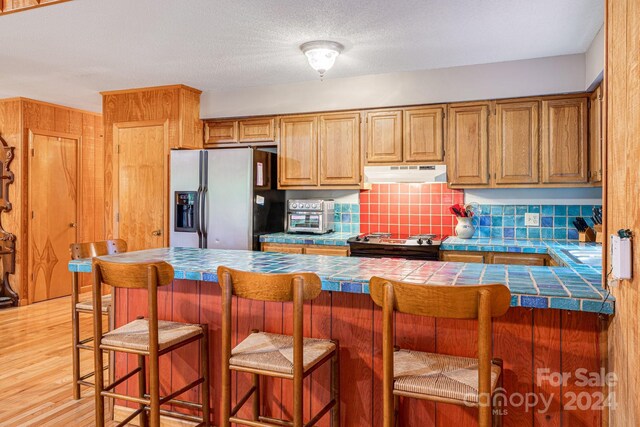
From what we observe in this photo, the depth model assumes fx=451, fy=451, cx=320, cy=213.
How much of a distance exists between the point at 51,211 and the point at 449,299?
5.72 meters

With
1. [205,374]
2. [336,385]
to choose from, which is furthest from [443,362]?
[205,374]

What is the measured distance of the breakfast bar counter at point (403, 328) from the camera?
5.78ft

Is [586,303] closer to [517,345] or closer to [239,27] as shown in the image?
[517,345]

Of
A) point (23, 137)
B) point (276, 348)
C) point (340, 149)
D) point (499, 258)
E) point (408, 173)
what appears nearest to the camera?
point (276, 348)

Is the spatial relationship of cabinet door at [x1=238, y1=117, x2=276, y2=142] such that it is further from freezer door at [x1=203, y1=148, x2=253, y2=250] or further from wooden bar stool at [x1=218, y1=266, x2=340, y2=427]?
wooden bar stool at [x1=218, y1=266, x2=340, y2=427]

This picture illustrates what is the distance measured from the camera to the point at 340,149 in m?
4.44

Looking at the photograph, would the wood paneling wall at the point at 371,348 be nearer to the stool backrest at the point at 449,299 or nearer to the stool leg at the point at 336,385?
the stool leg at the point at 336,385

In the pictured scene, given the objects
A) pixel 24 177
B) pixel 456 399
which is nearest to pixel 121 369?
pixel 456 399

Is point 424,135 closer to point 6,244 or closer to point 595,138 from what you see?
point 595,138

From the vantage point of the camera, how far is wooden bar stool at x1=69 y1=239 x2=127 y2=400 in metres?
2.74

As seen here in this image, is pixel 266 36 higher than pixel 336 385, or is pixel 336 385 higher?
pixel 266 36

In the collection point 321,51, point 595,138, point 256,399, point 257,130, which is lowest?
point 256,399

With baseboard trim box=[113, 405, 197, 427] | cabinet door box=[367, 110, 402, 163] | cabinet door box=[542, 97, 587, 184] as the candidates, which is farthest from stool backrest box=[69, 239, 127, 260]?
cabinet door box=[542, 97, 587, 184]

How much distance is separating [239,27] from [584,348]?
276 centimetres
